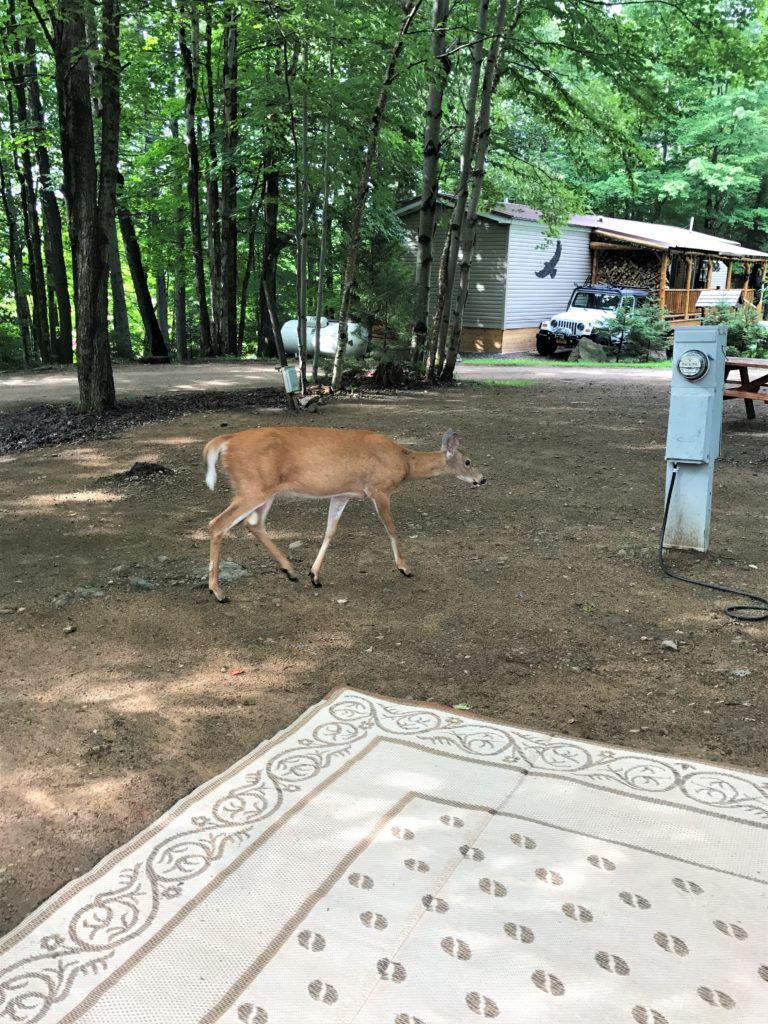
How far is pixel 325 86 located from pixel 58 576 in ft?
30.2

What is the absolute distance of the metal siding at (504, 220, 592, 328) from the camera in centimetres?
2702

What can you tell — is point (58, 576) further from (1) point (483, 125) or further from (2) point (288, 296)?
(2) point (288, 296)

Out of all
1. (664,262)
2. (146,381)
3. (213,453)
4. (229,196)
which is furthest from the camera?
(664,262)

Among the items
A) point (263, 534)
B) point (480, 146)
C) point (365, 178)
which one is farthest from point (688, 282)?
point (263, 534)

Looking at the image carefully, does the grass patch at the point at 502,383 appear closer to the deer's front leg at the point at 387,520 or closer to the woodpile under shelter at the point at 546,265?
the woodpile under shelter at the point at 546,265

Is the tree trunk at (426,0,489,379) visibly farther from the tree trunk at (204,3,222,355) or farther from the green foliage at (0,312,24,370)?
the green foliage at (0,312,24,370)

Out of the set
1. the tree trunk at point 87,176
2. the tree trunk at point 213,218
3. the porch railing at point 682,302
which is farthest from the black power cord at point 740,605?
the porch railing at point 682,302

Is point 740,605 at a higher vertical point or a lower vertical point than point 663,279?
lower

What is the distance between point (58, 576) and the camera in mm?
5617

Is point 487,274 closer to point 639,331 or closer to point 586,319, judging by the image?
point 586,319

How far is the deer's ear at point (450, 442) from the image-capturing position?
5.30 metres

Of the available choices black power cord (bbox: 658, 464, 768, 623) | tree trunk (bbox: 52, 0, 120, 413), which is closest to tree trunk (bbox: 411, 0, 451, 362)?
tree trunk (bbox: 52, 0, 120, 413)

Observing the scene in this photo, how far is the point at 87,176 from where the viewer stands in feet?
36.2

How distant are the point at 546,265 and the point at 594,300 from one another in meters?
2.34
